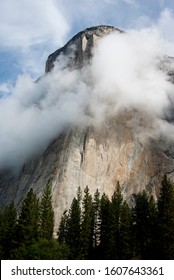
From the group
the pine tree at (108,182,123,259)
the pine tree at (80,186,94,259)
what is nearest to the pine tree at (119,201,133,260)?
the pine tree at (108,182,123,259)

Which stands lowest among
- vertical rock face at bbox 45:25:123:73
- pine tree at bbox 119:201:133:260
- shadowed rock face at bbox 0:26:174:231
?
pine tree at bbox 119:201:133:260

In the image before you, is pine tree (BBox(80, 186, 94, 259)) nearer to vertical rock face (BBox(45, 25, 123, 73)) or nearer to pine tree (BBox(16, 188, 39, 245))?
pine tree (BBox(16, 188, 39, 245))

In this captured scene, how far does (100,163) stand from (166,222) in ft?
206

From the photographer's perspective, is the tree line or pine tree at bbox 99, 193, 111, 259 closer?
the tree line

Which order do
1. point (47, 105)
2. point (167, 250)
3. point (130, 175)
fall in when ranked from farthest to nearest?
1. point (47, 105)
2. point (130, 175)
3. point (167, 250)

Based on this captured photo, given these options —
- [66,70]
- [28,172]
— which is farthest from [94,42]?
[28,172]

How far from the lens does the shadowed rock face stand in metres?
111

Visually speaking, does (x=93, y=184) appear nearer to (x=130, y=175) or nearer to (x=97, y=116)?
(x=130, y=175)

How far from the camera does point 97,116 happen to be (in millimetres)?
123125

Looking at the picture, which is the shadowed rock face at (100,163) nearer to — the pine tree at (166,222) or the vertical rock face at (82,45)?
the vertical rock face at (82,45)

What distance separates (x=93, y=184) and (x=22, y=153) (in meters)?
32.4

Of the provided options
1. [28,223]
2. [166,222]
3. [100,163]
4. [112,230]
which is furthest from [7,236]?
[100,163]

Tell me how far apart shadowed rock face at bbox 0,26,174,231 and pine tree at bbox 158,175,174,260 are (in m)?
50.1

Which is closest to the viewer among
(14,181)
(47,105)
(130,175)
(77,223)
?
(77,223)
